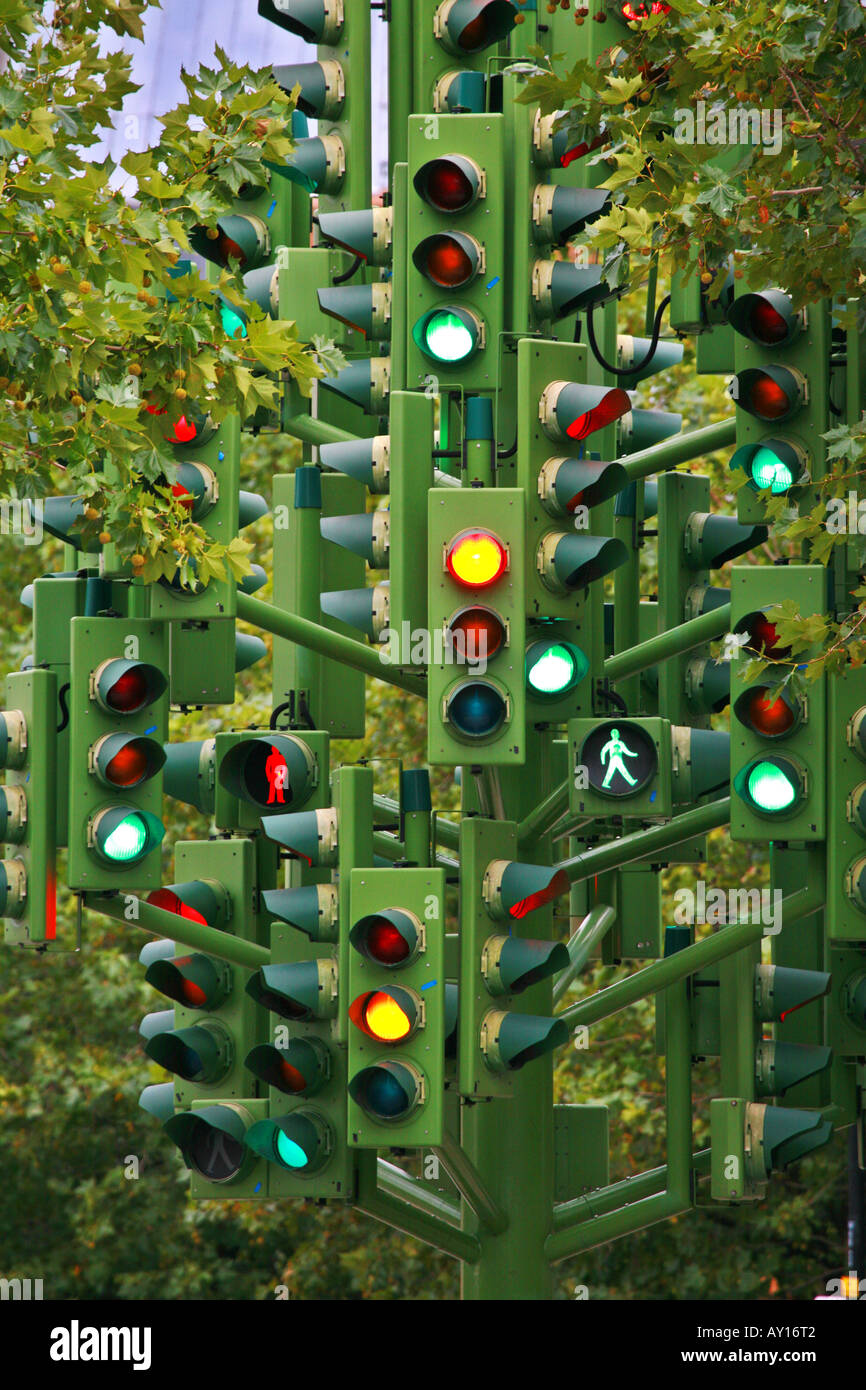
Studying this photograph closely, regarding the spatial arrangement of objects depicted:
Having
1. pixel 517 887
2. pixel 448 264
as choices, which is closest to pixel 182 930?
pixel 517 887

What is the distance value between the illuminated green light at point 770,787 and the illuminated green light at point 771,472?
1.20 metres

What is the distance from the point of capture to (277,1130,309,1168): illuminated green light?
372 inches

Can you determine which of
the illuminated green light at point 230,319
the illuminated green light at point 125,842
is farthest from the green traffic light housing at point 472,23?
the illuminated green light at point 125,842

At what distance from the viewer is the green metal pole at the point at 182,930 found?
31.4 feet

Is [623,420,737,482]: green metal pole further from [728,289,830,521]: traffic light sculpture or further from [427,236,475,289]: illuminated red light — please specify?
[427,236,475,289]: illuminated red light

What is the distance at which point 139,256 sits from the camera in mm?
8742

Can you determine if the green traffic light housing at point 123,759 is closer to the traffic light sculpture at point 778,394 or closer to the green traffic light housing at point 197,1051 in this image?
the green traffic light housing at point 197,1051

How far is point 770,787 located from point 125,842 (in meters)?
2.62

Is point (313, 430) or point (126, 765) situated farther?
point (313, 430)

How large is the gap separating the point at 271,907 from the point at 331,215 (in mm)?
3103

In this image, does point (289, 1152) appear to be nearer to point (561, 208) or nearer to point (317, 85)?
point (561, 208)

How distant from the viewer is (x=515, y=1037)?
8773 millimetres

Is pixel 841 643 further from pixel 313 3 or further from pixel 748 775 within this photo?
pixel 313 3

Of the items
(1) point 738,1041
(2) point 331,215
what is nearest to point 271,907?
(1) point 738,1041
